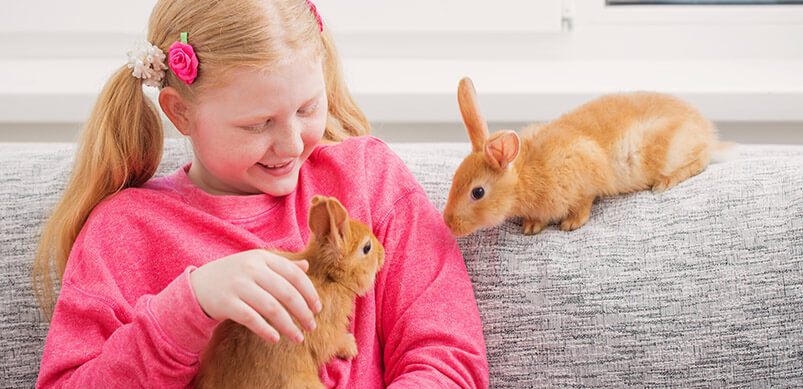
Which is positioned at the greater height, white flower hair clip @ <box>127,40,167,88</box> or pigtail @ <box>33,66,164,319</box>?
white flower hair clip @ <box>127,40,167,88</box>

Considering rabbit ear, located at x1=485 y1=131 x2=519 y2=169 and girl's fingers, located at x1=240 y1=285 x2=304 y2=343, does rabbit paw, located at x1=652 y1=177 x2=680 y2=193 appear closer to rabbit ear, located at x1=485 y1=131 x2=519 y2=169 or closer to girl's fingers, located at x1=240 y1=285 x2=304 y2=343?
rabbit ear, located at x1=485 y1=131 x2=519 y2=169

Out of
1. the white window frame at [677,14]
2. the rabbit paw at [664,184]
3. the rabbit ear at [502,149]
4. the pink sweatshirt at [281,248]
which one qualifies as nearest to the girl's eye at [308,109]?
the pink sweatshirt at [281,248]

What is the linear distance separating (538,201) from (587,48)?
37.7 inches

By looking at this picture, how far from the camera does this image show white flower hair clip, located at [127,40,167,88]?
1185mm

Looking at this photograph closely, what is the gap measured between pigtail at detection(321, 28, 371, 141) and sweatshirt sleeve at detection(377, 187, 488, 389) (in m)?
0.28

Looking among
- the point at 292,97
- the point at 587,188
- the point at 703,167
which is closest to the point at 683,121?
the point at 703,167

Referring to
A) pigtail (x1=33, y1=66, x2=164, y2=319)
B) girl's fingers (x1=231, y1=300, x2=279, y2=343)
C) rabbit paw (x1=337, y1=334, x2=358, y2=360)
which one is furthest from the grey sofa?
girl's fingers (x1=231, y1=300, x2=279, y2=343)

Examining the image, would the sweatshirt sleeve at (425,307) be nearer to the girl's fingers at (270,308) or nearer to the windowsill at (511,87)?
the girl's fingers at (270,308)

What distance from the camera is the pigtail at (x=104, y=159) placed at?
1.25 meters

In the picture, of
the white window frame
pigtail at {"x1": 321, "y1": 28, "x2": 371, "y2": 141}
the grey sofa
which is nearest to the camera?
the grey sofa

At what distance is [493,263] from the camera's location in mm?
1301

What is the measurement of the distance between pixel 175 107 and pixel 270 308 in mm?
475

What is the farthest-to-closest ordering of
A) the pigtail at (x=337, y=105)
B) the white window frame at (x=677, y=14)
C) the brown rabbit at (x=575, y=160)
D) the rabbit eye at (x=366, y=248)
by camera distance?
1. the white window frame at (x=677, y=14)
2. the pigtail at (x=337, y=105)
3. the brown rabbit at (x=575, y=160)
4. the rabbit eye at (x=366, y=248)

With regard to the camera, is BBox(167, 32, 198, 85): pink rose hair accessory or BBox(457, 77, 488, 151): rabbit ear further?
BBox(457, 77, 488, 151): rabbit ear
